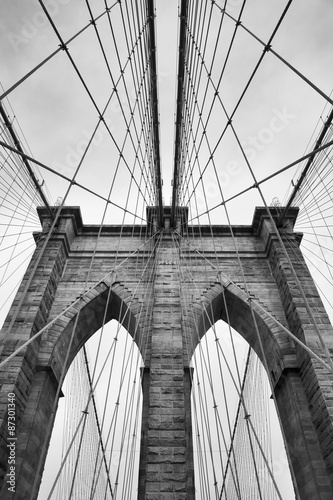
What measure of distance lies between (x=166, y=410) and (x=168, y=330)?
1.62m

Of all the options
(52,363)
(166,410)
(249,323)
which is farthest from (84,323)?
(249,323)

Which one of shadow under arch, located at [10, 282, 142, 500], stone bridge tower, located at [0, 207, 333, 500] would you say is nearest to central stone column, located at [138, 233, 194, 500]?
stone bridge tower, located at [0, 207, 333, 500]

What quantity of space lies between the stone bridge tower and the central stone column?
0.7 inches

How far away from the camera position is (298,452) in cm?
620

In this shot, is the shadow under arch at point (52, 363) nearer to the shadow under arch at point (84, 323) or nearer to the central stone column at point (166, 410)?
the shadow under arch at point (84, 323)

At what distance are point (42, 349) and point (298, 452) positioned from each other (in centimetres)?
514

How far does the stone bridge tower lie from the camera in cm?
568

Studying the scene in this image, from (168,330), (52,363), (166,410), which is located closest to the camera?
(166,410)

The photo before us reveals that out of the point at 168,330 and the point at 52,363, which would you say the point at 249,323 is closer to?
the point at 168,330

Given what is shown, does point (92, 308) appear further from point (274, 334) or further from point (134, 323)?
point (274, 334)

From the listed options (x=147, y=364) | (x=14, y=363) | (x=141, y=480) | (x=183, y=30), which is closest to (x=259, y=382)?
(x=147, y=364)

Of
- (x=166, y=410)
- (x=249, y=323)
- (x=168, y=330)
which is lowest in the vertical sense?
(x=166, y=410)

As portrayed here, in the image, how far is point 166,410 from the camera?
5789mm

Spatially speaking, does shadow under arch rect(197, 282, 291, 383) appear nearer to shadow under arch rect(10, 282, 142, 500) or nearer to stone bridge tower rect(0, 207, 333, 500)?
stone bridge tower rect(0, 207, 333, 500)
